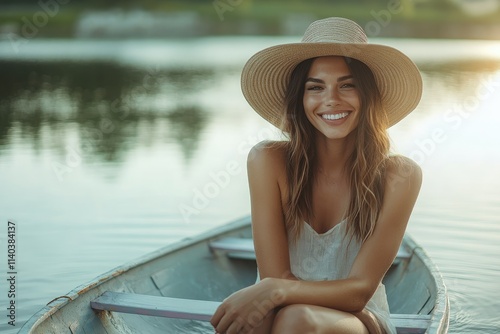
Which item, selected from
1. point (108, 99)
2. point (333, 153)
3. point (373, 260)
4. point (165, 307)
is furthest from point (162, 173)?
point (108, 99)

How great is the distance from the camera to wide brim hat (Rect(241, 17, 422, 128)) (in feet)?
10.2

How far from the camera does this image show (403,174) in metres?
3.13

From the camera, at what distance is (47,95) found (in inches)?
681

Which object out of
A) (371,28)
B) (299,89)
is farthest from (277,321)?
(371,28)

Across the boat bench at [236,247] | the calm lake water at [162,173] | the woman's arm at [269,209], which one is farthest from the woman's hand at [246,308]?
the boat bench at [236,247]

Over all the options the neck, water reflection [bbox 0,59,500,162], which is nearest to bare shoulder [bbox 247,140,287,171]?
the neck

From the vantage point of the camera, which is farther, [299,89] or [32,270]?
[32,270]

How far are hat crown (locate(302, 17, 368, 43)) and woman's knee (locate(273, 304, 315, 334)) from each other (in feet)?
3.01

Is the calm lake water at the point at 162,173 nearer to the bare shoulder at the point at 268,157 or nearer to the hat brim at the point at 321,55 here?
the hat brim at the point at 321,55

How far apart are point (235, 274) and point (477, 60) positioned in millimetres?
19906

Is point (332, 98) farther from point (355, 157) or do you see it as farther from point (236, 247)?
point (236, 247)

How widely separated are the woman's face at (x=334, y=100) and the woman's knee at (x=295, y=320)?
0.65 m

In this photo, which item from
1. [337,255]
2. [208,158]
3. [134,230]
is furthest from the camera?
[208,158]

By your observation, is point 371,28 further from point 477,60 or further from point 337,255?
point 337,255
